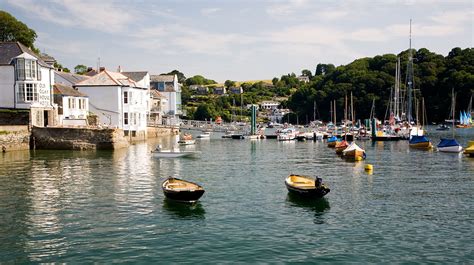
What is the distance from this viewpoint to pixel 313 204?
30875mm

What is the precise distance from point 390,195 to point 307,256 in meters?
15.8

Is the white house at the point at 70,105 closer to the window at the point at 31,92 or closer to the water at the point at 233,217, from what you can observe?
the window at the point at 31,92

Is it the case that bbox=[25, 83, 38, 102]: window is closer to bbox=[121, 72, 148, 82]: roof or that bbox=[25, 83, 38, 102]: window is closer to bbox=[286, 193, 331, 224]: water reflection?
bbox=[121, 72, 148, 82]: roof

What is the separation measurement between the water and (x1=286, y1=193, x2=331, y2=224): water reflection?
71mm

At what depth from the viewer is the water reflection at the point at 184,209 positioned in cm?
2777

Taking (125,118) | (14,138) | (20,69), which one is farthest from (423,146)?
(20,69)

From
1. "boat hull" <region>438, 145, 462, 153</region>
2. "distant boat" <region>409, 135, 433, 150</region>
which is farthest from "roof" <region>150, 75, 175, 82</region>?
"boat hull" <region>438, 145, 462, 153</region>

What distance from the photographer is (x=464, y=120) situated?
506 feet

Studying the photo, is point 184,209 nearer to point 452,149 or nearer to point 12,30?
point 452,149

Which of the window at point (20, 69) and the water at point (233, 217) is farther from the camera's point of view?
the window at point (20, 69)

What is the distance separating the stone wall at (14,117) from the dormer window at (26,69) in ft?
16.0

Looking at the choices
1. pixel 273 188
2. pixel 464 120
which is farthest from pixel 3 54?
pixel 464 120

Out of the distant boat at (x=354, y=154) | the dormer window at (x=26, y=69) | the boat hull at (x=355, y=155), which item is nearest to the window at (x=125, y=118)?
the dormer window at (x=26, y=69)

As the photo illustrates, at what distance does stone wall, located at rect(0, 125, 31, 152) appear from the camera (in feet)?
202
